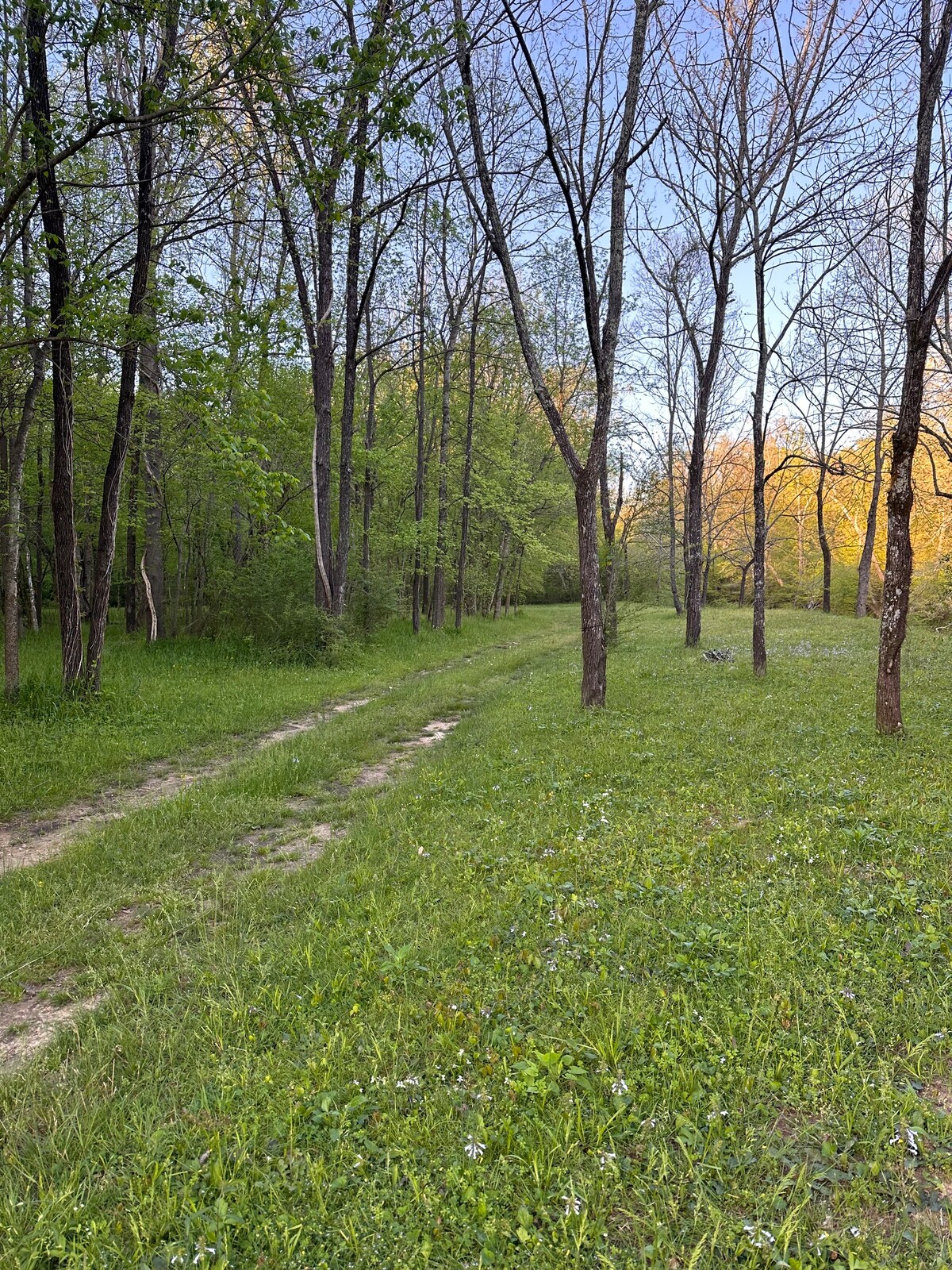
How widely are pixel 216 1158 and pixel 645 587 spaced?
51643 millimetres

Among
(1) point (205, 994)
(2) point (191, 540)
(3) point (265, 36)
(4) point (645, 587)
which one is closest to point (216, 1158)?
(1) point (205, 994)

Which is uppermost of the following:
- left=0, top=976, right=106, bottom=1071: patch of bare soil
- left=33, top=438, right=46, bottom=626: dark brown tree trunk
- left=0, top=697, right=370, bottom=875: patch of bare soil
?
left=33, top=438, right=46, bottom=626: dark brown tree trunk

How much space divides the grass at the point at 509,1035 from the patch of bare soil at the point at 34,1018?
0.49ft

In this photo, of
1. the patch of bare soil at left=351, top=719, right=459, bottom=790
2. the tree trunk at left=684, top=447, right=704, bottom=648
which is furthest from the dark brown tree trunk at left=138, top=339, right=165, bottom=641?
the tree trunk at left=684, top=447, right=704, bottom=648

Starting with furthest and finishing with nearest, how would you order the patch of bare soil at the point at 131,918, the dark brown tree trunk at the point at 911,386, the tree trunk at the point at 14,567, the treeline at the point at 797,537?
1. the treeline at the point at 797,537
2. the tree trunk at the point at 14,567
3. the dark brown tree trunk at the point at 911,386
4. the patch of bare soil at the point at 131,918

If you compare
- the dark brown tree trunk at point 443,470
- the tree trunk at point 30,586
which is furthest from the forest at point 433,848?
the dark brown tree trunk at point 443,470

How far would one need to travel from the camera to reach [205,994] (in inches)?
129

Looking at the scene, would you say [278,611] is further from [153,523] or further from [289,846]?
[289,846]

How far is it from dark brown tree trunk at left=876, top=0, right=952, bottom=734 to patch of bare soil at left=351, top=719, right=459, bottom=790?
5994 millimetres

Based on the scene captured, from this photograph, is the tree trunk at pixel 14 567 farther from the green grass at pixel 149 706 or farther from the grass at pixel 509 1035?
the grass at pixel 509 1035

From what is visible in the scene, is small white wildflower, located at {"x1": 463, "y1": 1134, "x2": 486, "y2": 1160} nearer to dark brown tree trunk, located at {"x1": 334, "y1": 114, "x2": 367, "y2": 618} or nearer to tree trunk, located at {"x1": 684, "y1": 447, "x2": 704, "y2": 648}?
dark brown tree trunk, located at {"x1": 334, "y1": 114, "x2": 367, "y2": 618}

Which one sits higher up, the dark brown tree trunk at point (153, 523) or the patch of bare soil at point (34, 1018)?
the dark brown tree trunk at point (153, 523)

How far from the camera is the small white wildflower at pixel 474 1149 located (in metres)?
2.22

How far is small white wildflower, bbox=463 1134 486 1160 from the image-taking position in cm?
222
